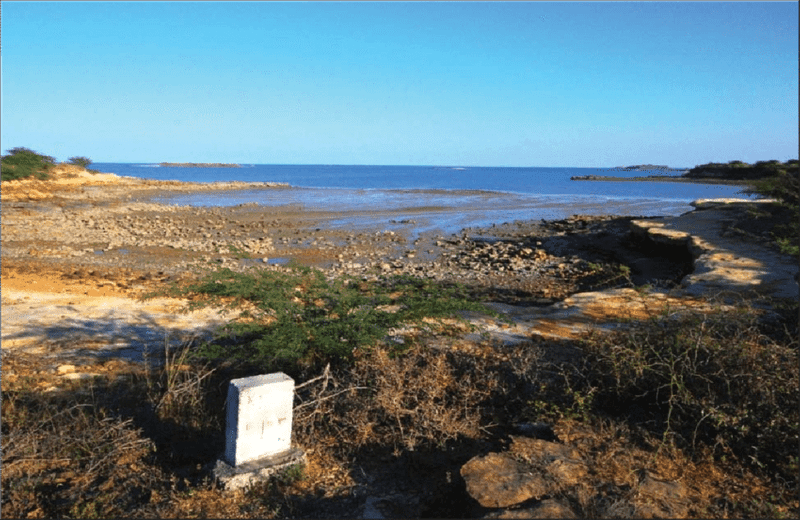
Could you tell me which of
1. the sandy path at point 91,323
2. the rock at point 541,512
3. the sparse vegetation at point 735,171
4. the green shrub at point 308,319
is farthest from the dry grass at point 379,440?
the sparse vegetation at point 735,171

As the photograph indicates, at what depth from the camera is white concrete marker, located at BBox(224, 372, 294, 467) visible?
14.6ft

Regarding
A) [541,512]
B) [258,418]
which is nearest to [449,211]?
[258,418]

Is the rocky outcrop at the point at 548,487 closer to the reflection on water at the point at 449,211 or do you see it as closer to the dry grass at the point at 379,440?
the dry grass at the point at 379,440

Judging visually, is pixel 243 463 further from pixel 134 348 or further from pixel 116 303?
pixel 116 303

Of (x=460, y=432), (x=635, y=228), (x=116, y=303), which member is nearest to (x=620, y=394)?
(x=460, y=432)

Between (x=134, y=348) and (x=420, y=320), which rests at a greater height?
(x=420, y=320)

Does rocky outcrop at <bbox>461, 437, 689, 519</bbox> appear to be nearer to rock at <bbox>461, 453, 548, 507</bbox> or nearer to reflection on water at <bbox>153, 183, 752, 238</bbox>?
rock at <bbox>461, 453, 548, 507</bbox>

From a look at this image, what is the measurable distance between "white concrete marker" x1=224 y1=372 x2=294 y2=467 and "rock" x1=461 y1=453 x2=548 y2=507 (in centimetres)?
147

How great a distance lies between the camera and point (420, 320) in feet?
21.3

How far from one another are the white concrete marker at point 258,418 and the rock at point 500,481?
1.47 metres

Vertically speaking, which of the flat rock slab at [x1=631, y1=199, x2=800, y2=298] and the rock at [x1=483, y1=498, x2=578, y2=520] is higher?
the flat rock slab at [x1=631, y1=199, x2=800, y2=298]

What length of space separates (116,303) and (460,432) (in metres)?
7.49

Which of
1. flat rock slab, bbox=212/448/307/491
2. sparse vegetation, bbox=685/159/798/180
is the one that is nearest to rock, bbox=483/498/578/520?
flat rock slab, bbox=212/448/307/491

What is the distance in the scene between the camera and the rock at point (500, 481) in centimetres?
391
